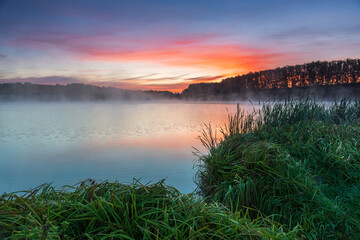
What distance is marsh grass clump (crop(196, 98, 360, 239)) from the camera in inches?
109

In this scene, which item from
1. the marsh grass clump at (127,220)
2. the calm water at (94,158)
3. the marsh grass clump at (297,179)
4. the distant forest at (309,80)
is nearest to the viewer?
the marsh grass clump at (127,220)

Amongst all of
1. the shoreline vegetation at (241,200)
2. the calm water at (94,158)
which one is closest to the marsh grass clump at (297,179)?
the shoreline vegetation at (241,200)

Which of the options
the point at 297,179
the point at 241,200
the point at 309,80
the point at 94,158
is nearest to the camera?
the point at 241,200

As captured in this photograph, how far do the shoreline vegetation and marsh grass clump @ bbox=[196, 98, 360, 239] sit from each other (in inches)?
0.5

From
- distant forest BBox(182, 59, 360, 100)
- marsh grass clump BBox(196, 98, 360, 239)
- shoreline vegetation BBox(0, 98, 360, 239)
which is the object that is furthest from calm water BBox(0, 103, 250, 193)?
distant forest BBox(182, 59, 360, 100)

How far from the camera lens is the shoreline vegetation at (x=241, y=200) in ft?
5.41

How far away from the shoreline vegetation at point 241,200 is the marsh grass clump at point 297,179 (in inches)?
0.5

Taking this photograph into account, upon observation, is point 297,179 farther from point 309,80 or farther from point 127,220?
point 309,80

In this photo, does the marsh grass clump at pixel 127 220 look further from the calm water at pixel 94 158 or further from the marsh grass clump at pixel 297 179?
the calm water at pixel 94 158

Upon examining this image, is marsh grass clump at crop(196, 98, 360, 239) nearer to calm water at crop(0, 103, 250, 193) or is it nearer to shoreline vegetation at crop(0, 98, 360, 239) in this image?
shoreline vegetation at crop(0, 98, 360, 239)

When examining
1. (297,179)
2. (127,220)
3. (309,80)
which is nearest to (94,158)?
(297,179)

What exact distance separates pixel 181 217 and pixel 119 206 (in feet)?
1.53

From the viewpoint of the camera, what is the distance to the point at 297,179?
129 inches

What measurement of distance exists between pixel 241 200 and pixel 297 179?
85 cm
